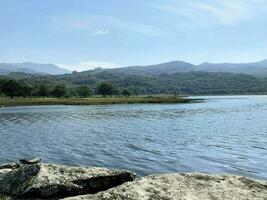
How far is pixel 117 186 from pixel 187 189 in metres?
2.46

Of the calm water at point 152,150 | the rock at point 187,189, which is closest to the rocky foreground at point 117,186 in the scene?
the rock at point 187,189

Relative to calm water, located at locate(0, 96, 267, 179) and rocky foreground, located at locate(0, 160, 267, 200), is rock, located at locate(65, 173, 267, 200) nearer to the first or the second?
rocky foreground, located at locate(0, 160, 267, 200)

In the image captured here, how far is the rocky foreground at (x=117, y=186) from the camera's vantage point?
13141mm

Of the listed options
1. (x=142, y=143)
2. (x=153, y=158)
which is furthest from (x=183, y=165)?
(x=142, y=143)

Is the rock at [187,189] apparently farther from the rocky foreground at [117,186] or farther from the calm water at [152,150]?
the calm water at [152,150]

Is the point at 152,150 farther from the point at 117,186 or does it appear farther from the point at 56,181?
the point at 117,186

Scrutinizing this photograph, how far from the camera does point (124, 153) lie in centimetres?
4481

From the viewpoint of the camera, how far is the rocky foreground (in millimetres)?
13141

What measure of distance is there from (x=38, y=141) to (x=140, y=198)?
47.8m

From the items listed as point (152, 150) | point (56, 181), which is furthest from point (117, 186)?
point (152, 150)

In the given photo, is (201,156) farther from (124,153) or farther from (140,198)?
(140,198)

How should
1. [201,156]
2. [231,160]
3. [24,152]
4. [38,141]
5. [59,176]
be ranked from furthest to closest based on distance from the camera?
[38,141], [24,152], [201,156], [231,160], [59,176]

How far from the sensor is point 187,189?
44.5 ft

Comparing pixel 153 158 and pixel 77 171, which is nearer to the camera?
pixel 77 171
